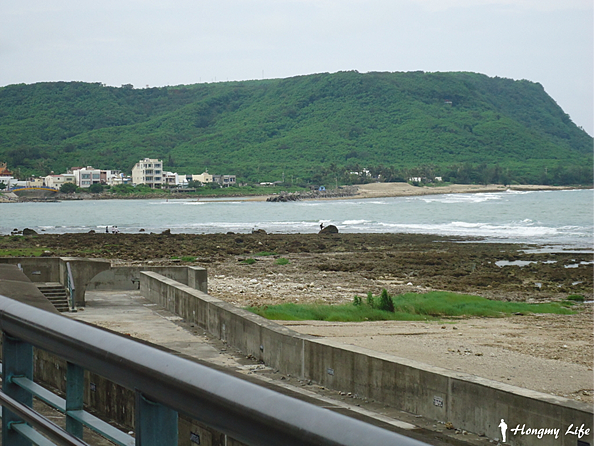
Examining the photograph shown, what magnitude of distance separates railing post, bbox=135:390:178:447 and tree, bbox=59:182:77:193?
623 feet

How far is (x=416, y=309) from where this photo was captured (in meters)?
22.3

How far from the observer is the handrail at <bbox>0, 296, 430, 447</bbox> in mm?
1352

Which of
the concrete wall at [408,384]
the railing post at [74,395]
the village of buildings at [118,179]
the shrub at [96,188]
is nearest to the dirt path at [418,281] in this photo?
the concrete wall at [408,384]

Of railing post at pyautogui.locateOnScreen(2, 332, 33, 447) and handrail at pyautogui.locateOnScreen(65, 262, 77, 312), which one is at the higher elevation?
railing post at pyautogui.locateOnScreen(2, 332, 33, 447)

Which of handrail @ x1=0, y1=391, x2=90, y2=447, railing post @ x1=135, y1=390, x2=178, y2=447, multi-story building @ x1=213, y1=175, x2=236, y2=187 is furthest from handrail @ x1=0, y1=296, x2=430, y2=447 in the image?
multi-story building @ x1=213, y1=175, x2=236, y2=187

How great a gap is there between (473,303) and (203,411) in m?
22.7

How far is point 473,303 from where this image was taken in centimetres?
2348

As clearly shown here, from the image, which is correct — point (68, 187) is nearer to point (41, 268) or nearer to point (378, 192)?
point (378, 192)

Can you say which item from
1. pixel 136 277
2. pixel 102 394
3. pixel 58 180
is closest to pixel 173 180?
pixel 58 180

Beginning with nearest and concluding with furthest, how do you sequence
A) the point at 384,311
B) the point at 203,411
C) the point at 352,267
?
the point at 203,411 < the point at 384,311 < the point at 352,267

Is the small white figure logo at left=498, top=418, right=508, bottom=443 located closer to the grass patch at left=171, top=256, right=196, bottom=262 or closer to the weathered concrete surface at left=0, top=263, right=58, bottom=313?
the weathered concrete surface at left=0, top=263, right=58, bottom=313

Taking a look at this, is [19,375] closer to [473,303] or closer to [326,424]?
[326,424]

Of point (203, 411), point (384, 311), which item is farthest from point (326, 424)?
point (384, 311)

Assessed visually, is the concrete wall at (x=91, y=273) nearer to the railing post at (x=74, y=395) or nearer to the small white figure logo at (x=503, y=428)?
the small white figure logo at (x=503, y=428)
